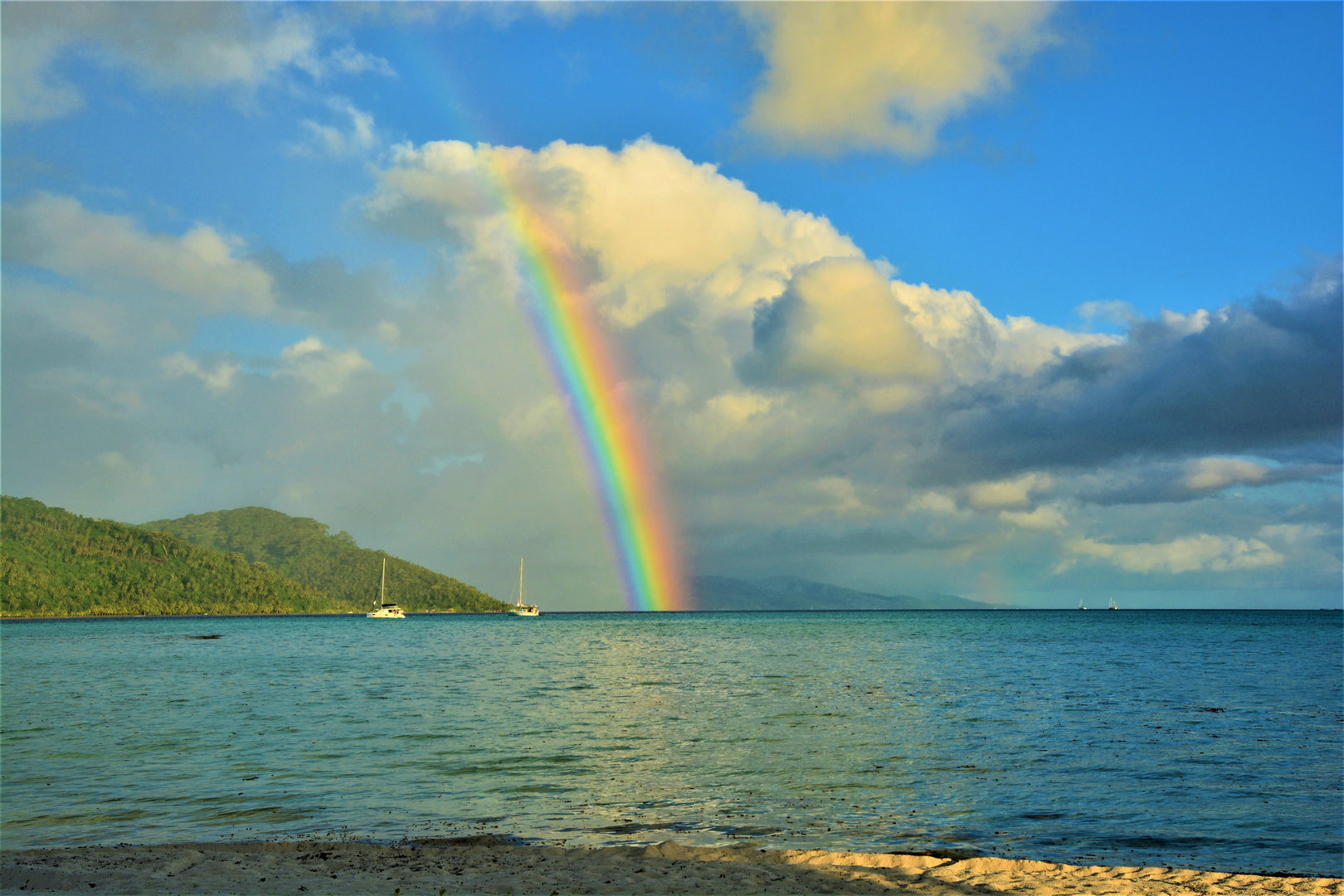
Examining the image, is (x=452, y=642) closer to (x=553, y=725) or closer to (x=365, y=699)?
(x=365, y=699)

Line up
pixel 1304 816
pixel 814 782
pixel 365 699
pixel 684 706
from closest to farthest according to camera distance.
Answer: pixel 1304 816
pixel 814 782
pixel 684 706
pixel 365 699

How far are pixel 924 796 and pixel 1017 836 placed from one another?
13.6ft

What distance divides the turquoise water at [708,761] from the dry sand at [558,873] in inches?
69.1

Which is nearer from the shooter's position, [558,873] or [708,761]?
[558,873]

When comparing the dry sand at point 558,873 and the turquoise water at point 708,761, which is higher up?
the dry sand at point 558,873

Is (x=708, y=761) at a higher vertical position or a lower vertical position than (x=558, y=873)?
lower

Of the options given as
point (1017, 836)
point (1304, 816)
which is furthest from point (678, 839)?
point (1304, 816)

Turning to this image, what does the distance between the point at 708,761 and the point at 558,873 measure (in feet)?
47.4

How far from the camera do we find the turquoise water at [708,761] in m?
22.5

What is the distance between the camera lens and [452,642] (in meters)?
140

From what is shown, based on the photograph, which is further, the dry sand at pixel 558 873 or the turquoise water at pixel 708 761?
the turquoise water at pixel 708 761

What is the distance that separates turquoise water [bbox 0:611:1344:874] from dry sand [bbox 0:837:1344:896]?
5.76 ft

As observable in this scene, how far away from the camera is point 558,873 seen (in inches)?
698

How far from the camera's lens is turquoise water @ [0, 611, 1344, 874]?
73.9 ft
